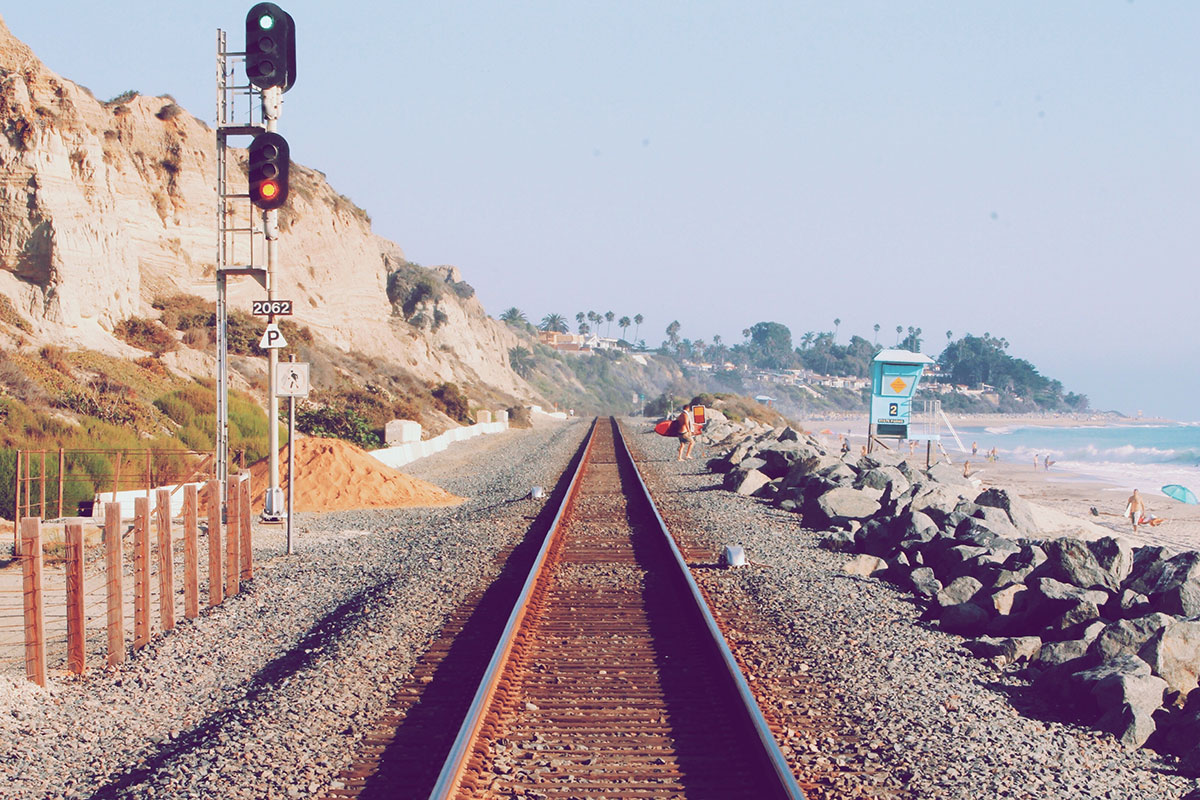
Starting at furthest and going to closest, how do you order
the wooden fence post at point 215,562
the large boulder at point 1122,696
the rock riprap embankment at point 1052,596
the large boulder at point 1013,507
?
1. the large boulder at point 1013,507
2. the wooden fence post at point 215,562
3. the rock riprap embankment at point 1052,596
4. the large boulder at point 1122,696

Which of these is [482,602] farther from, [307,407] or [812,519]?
[307,407]

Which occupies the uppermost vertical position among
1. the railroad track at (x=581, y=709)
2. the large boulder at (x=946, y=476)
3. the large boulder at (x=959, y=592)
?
the large boulder at (x=959, y=592)

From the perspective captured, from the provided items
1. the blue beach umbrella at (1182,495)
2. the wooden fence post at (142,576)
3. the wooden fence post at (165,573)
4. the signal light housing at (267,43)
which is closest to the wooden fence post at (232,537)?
the wooden fence post at (165,573)

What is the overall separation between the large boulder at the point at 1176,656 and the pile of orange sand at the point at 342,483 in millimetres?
14576

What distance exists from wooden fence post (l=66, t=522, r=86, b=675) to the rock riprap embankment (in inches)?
282

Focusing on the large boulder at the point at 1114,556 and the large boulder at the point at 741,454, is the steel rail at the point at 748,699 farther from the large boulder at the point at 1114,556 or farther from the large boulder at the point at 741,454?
the large boulder at the point at 741,454

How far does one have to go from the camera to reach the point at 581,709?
6980 millimetres

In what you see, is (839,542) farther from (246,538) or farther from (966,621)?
(246,538)

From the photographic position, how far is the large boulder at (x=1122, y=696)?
678 cm

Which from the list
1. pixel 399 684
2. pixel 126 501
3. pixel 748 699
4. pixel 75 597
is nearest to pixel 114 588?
pixel 75 597

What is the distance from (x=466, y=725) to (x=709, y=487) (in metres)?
17.6

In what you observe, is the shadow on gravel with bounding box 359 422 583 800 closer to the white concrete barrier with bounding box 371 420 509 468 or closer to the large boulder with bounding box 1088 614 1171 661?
the large boulder with bounding box 1088 614 1171 661

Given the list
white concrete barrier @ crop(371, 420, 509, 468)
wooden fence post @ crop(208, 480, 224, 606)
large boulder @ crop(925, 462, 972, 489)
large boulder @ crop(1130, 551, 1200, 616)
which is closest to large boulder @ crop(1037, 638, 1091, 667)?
A: large boulder @ crop(1130, 551, 1200, 616)

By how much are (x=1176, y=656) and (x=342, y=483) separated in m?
15.7
